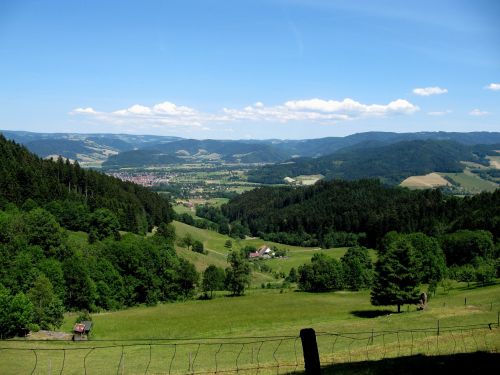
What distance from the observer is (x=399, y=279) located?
55.5m

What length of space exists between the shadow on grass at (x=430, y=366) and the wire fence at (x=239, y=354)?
2.11 m

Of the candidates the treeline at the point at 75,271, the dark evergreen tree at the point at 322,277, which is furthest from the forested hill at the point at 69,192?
the dark evergreen tree at the point at 322,277

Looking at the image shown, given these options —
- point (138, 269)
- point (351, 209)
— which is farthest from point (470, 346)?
point (351, 209)

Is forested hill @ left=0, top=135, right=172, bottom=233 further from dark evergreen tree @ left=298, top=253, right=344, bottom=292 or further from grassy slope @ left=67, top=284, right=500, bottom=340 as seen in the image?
dark evergreen tree @ left=298, top=253, right=344, bottom=292

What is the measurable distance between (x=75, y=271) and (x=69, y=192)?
54491 mm

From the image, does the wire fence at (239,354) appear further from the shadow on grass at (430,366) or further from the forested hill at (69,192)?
the forested hill at (69,192)

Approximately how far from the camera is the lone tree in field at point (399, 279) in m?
54.7

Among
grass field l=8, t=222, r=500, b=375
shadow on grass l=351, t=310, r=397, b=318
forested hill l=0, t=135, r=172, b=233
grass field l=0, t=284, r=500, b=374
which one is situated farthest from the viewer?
forested hill l=0, t=135, r=172, b=233

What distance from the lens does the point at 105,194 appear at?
127 meters

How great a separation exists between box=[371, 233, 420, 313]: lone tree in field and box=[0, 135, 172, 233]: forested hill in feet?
242

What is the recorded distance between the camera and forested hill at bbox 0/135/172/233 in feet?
331

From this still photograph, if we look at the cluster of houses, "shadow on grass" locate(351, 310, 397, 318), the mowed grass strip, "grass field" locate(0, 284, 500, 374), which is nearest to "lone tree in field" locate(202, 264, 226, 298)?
"grass field" locate(0, 284, 500, 374)

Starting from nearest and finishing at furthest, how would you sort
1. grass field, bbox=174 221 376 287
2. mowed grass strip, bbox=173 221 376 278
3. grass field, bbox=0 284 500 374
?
grass field, bbox=0 284 500 374
grass field, bbox=174 221 376 287
mowed grass strip, bbox=173 221 376 278

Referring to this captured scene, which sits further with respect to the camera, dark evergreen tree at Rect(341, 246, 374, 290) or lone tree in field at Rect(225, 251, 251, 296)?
dark evergreen tree at Rect(341, 246, 374, 290)
